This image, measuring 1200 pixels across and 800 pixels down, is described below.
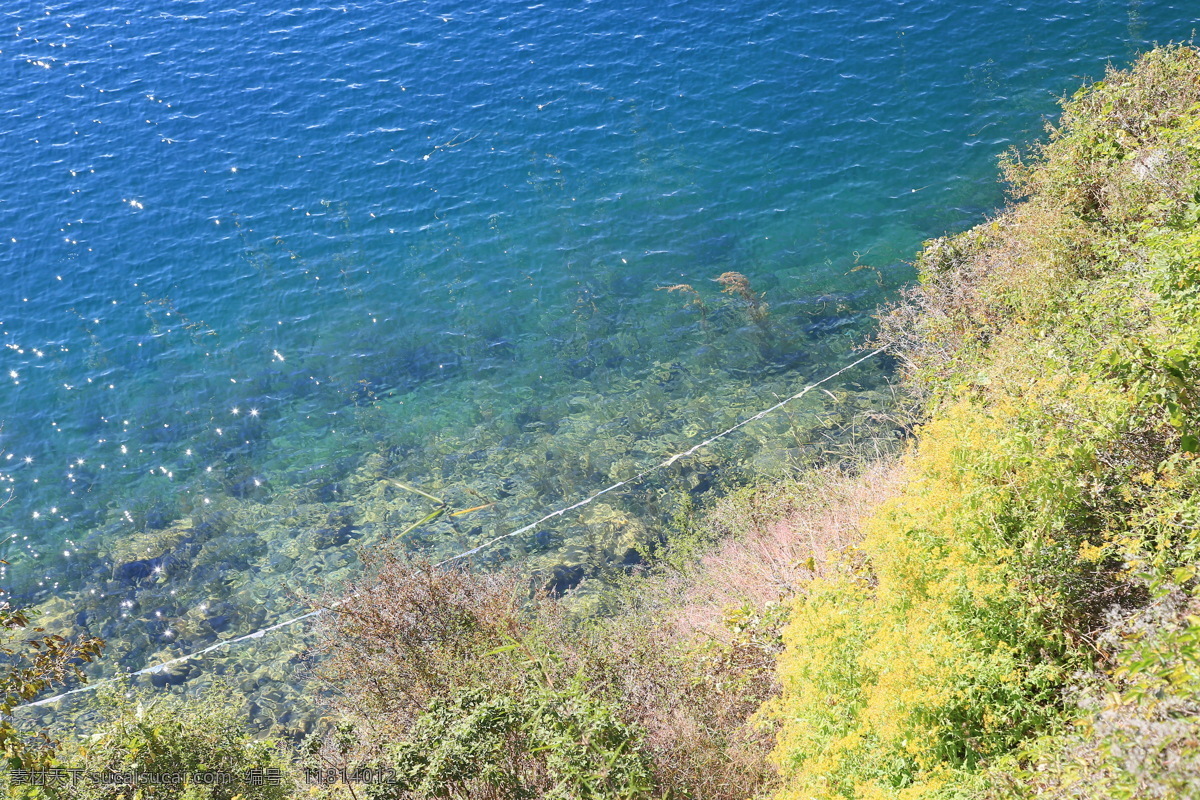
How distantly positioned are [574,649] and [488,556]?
492 centimetres

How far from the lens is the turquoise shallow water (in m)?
17.1

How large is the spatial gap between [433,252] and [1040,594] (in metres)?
19.6

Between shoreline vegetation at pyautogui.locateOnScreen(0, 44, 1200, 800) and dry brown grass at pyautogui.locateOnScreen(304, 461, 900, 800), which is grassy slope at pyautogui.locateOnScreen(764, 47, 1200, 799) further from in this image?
dry brown grass at pyautogui.locateOnScreen(304, 461, 900, 800)

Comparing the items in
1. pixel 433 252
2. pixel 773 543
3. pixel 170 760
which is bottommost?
pixel 773 543

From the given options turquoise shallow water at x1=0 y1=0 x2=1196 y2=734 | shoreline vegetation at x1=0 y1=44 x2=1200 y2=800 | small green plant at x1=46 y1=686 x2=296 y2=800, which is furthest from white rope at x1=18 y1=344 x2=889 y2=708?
small green plant at x1=46 y1=686 x2=296 y2=800

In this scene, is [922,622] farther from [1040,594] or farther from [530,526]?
[530,526]

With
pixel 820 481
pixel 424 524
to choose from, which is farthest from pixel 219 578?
pixel 820 481

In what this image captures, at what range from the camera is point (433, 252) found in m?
23.6

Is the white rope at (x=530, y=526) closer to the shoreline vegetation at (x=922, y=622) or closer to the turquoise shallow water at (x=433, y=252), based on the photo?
the turquoise shallow water at (x=433, y=252)

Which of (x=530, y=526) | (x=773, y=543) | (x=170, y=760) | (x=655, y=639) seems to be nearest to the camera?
(x=170, y=760)

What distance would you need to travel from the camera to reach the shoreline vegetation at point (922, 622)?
654 cm

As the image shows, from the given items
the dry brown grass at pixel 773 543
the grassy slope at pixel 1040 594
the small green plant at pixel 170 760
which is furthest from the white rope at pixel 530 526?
the grassy slope at pixel 1040 594

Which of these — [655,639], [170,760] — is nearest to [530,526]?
[655,639]

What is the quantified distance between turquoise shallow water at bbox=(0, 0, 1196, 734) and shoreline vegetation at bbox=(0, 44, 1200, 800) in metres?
3.60
